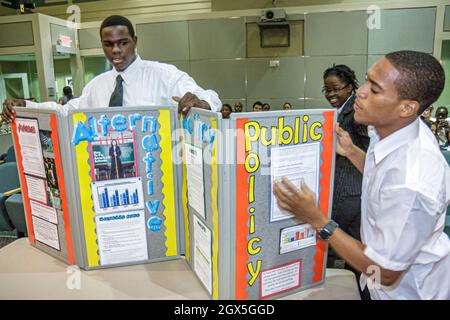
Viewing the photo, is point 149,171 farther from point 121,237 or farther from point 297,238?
point 297,238

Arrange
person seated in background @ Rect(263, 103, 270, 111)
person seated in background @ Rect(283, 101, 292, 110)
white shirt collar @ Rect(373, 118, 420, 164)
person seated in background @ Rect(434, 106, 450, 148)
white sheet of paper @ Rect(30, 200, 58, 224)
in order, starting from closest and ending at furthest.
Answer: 1. white shirt collar @ Rect(373, 118, 420, 164)
2. white sheet of paper @ Rect(30, 200, 58, 224)
3. person seated in background @ Rect(434, 106, 450, 148)
4. person seated in background @ Rect(263, 103, 270, 111)
5. person seated in background @ Rect(283, 101, 292, 110)

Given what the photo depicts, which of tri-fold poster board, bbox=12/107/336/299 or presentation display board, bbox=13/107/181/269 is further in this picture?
presentation display board, bbox=13/107/181/269

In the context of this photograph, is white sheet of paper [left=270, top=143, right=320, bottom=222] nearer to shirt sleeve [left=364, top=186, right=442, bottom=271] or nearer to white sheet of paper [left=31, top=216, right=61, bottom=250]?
shirt sleeve [left=364, top=186, right=442, bottom=271]

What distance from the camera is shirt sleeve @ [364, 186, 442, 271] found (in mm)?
823

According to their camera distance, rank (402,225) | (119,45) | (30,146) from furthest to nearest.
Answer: (119,45) < (30,146) < (402,225)

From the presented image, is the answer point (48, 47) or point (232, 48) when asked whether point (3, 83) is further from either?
point (232, 48)

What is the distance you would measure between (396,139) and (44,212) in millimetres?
1306

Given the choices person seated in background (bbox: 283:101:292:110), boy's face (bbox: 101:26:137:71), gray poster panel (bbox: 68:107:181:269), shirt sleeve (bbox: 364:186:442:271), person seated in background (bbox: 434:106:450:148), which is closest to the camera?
shirt sleeve (bbox: 364:186:442:271)

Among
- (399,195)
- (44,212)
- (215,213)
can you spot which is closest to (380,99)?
(399,195)

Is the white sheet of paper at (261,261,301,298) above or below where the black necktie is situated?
below

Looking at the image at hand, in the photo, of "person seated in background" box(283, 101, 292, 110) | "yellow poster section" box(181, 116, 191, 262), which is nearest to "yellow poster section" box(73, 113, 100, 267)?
"yellow poster section" box(181, 116, 191, 262)

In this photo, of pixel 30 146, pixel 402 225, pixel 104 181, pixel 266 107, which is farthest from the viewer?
pixel 266 107

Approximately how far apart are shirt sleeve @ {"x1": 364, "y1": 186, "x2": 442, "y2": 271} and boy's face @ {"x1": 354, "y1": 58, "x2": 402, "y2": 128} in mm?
209

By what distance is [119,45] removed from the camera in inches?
62.4
